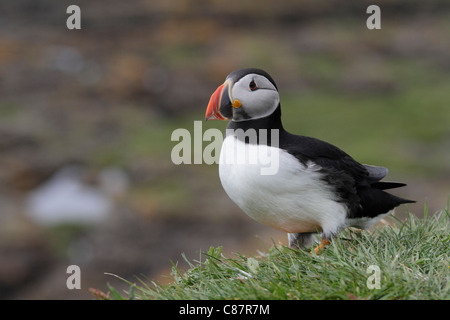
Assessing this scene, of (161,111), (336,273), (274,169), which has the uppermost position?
(161,111)

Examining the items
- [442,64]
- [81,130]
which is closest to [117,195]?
[81,130]

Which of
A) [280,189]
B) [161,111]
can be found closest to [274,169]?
[280,189]

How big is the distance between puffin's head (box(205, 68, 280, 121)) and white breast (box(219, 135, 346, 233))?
232 mm

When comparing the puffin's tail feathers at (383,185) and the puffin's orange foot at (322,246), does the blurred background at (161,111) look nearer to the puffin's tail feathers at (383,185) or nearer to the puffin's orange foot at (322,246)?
the puffin's tail feathers at (383,185)

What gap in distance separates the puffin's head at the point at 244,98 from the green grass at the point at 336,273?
1.07m

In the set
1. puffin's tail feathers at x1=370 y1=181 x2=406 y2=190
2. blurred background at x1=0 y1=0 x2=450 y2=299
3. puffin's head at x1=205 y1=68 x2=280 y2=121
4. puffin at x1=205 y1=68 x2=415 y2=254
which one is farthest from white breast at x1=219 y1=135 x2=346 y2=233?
blurred background at x1=0 y1=0 x2=450 y2=299

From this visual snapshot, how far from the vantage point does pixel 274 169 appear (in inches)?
172

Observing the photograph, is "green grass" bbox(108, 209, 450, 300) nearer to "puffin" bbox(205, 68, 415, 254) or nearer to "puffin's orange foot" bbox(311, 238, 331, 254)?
"puffin's orange foot" bbox(311, 238, 331, 254)

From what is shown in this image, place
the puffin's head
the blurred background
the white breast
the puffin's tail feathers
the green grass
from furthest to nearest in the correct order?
the blurred background
the puffin's tail feathers
the puffin's head
the white breast
the green grass

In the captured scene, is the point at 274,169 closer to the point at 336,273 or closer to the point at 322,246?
the point at 322,246

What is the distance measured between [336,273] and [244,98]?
1444 millimetres

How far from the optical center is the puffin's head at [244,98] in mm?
4484

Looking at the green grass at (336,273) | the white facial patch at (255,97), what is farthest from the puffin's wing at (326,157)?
the green grass at (336,273)

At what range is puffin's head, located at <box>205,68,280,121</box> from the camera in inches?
177
